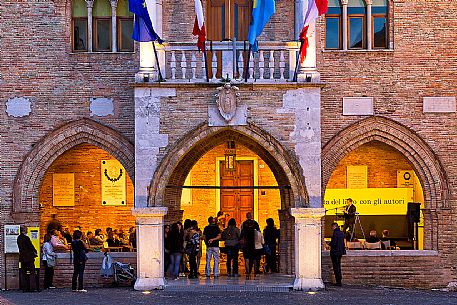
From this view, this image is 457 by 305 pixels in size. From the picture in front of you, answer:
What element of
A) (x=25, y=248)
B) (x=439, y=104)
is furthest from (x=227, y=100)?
(x=25, y=248)

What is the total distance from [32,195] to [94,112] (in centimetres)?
229

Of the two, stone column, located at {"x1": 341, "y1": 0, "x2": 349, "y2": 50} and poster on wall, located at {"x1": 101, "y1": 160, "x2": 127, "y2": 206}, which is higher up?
stone column, located at {"x1": 341, "y1": 0, "x2": 349, "y2": 50}

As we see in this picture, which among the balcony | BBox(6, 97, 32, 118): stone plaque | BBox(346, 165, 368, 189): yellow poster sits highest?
the balcony

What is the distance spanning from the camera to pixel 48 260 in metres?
22.3

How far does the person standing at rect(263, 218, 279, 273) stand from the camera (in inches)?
928

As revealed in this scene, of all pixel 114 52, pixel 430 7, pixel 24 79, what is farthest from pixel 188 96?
pixel 430 7

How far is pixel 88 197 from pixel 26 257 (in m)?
4.12

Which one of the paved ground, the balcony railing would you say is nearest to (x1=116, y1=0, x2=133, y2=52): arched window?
the balcony railing

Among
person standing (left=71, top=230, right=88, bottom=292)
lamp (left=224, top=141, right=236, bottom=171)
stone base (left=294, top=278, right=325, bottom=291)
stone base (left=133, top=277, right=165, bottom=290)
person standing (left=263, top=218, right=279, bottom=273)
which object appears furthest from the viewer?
lamp (left=224, top=141, right=236, bottom=171)

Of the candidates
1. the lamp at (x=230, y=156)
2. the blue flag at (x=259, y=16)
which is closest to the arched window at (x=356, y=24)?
the blue flag at (x=259, y=16)

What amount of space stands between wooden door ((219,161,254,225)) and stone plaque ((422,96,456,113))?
560 cm

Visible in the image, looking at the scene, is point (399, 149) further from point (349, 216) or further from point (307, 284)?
point (307, 284)

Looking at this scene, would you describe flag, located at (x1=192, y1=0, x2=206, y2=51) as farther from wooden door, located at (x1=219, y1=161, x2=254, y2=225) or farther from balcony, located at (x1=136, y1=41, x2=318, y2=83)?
wooden door, located at (x1=219, y1=161, x2=254, y2=225)

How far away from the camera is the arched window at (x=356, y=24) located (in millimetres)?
23188
